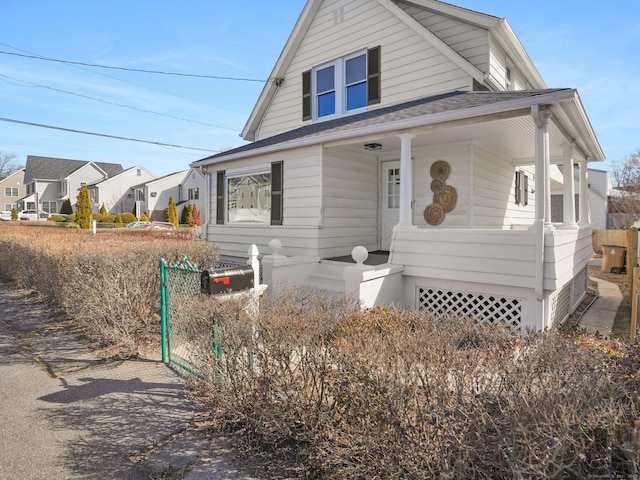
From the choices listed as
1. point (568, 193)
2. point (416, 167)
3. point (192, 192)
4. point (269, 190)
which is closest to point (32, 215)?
point (192, 192)

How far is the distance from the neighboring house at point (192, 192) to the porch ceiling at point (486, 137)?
35.9 metres

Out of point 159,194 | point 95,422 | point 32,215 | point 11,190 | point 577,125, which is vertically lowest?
point 95,422

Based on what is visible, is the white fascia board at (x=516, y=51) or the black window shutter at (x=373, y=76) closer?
the white fascia board at (x=516, y=51)

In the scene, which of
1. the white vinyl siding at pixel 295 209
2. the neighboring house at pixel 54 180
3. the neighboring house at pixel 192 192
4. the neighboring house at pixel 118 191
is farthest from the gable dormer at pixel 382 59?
the neighboring house at pixel 54 180

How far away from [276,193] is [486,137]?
194 inches

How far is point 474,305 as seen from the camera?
21.6 feet

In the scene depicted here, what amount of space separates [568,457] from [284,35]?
13132 mm

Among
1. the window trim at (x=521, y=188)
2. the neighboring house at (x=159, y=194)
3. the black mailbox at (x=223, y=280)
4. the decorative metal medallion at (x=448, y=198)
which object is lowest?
the black mailbox at (x=223, y=280)

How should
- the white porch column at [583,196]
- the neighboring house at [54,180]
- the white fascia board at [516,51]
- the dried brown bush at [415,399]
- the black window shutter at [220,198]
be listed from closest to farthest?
the dried brown bush at [415,399] < the white fascia board at [516,51] < the white porch column at [583,196] < the black window shutter at [220,198] < the neighboring house at [54,180]

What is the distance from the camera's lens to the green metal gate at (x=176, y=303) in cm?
462

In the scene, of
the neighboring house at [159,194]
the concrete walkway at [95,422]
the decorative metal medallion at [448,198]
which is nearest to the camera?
the concrete walkway at [95,422]

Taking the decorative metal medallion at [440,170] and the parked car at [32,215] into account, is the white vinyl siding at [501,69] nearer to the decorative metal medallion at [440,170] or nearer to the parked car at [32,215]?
the decorative metal medallion at [440,170]

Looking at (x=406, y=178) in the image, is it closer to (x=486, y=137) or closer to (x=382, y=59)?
(x=486, y=137)

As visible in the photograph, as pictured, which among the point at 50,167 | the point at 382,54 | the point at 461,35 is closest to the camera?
the point at 461,35
